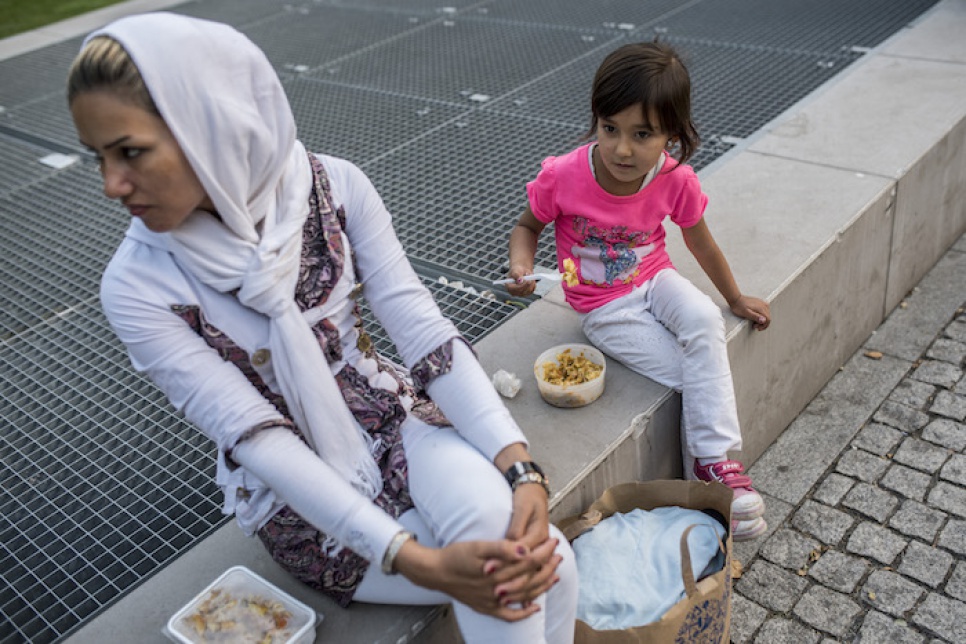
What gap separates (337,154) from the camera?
4.74m

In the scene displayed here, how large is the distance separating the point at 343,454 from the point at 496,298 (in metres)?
1.48

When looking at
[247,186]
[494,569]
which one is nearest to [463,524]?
[494,569]

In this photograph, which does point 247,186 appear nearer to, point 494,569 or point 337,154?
point 494,569

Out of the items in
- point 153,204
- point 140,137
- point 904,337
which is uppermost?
point 140,137

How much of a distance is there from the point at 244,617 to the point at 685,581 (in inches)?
37.3

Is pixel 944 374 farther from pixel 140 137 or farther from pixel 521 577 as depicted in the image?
pixel 140 137

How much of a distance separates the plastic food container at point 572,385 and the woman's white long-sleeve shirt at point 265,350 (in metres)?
0.54

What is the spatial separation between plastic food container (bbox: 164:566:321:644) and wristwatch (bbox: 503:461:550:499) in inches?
→ 19.5

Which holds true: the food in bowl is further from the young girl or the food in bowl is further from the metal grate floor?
the metal grate floor

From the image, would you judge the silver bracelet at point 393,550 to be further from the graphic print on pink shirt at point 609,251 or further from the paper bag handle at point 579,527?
the graphic print on pink shirt at point 609,251

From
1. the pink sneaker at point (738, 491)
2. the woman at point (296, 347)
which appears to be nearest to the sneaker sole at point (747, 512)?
the pink sneaker at point (738, 491)

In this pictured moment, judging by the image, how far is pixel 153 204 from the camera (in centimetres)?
172

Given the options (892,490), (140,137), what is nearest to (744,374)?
(892,490)

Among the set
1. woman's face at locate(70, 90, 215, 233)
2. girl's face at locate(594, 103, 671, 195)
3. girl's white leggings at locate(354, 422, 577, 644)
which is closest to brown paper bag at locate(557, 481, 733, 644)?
girl's white leggings at locate(354, 422, 577, 644)
